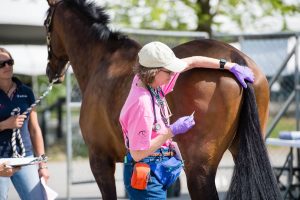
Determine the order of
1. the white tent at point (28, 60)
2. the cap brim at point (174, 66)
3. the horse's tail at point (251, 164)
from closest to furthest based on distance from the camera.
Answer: the cap brim at point (174, 66)
the horse's tail at point (251, 164)
the white tent at point (28, 60)

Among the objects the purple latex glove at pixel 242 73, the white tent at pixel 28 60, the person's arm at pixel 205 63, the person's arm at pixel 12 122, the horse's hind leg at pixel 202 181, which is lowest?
the white tent at pixel 28 60

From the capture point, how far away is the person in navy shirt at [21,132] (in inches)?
216

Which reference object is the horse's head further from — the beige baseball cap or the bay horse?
the beige baseball cap

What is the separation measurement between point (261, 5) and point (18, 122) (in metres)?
→ 10.8

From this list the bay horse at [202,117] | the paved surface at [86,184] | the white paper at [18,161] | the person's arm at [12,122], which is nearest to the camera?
the bay horse at [202,117]

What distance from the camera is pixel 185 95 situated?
5094mm

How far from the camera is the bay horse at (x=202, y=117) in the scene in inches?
196

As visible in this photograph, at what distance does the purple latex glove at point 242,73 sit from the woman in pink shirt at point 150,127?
0.86 meters

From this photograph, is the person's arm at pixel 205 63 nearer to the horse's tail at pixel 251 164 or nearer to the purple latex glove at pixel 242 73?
the purple latex glove at pixel 242 73

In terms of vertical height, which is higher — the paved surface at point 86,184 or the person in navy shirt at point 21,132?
the person in navy shirt at point 21,132

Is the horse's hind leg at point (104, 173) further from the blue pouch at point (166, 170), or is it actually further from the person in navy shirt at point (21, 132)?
the blue pouch at point (166, 170)

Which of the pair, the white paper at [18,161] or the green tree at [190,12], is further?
the green tree at [190,12]

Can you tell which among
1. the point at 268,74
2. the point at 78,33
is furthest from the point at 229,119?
the point at 268,74

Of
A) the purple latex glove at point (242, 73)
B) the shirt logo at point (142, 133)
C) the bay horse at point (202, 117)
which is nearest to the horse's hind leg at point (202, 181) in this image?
the bay horse at point (202, 117)
